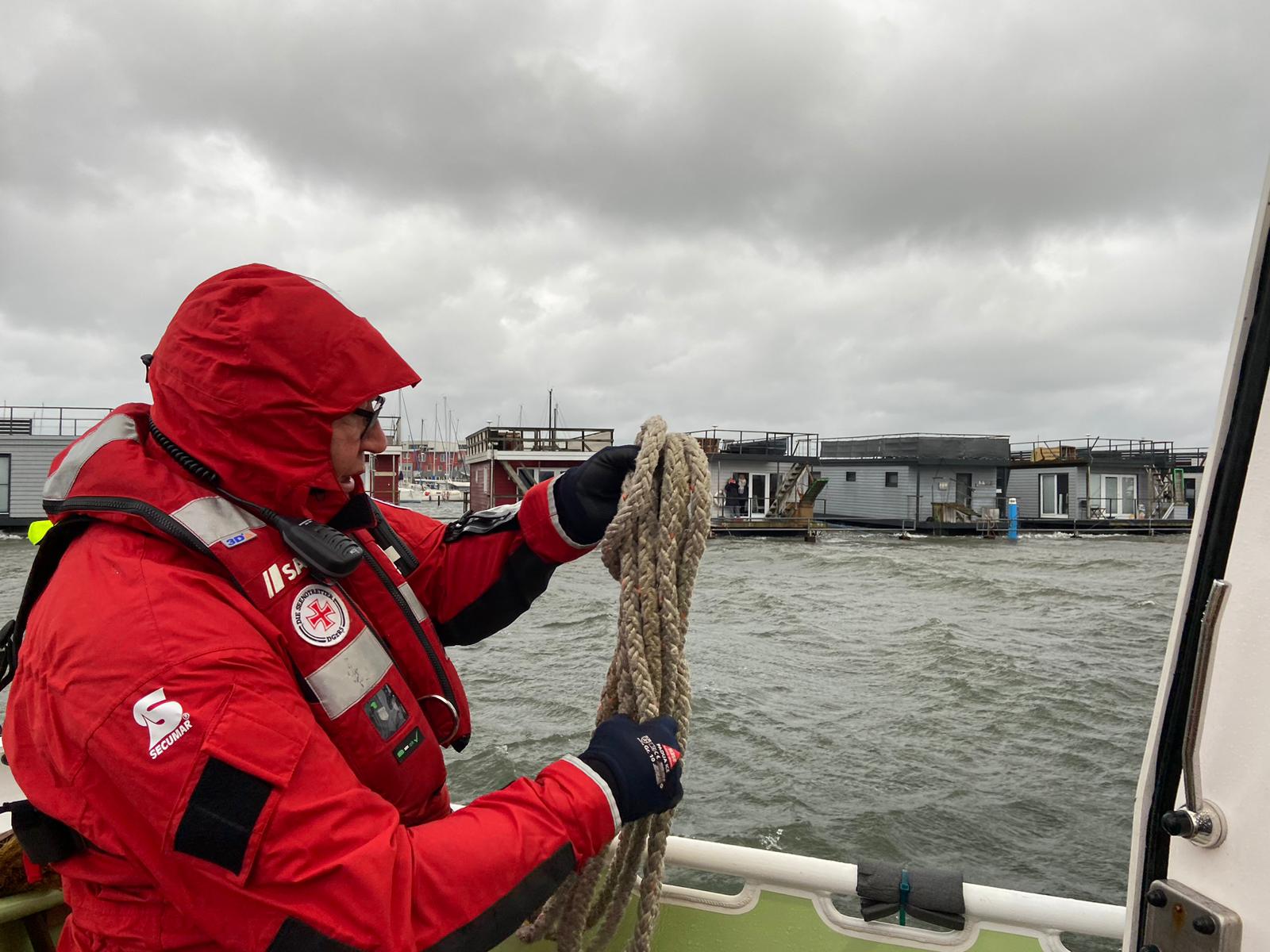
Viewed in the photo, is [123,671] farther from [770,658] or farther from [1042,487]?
[1042,487]

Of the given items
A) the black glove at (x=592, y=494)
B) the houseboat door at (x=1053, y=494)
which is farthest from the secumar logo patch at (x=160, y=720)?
the houseboat door at (x=1053, y=494)

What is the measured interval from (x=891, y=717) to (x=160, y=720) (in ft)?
28.7

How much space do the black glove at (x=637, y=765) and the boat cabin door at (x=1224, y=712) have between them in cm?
81

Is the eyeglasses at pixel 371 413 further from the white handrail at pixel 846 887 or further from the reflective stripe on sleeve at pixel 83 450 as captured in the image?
the white handrail at pixel 846 887

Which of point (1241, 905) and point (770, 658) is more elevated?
point (1241, 905)

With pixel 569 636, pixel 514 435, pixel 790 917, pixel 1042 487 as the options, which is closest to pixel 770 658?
pixel 569 636

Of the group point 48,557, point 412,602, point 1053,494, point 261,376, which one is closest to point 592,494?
point 412,602

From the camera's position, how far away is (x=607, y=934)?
6.82 ft

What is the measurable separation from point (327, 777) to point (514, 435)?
31.4m

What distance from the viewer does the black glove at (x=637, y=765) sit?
1.60m

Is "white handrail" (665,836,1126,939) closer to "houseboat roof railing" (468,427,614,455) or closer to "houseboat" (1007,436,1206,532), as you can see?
"houseboat roof railing" (468,427,614,455)

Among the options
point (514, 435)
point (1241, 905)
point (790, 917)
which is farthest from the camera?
point (514, 435)

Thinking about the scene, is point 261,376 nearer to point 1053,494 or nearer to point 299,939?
point 299,939

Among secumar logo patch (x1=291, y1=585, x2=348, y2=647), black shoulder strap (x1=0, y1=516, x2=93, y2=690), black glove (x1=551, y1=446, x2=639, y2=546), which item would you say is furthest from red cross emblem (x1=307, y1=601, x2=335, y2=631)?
black glove (x1=551, y1=446, x2=639, y2=546)
